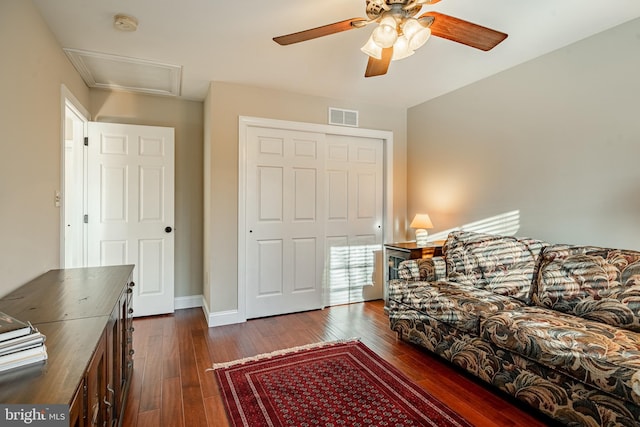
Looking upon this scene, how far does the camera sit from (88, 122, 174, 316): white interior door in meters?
3.43

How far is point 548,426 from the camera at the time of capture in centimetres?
182

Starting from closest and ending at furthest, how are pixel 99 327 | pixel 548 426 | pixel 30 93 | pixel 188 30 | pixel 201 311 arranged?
pixel 99 327 → pixel 548 426 → pixel 30 93 → pixel 188 30 → pixel 201 311

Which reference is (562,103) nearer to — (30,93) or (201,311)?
(30,93)

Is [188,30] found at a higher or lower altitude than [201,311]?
higher

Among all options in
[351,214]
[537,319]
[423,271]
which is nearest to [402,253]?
[423,271]

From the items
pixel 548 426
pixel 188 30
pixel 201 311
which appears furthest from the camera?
pixel 201 311

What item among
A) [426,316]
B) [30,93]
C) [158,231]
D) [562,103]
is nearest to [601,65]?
[562,103]

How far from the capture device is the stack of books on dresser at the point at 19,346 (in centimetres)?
95

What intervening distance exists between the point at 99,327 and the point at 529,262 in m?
2.75

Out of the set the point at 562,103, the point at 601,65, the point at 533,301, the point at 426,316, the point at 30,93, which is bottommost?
the point at 426,316

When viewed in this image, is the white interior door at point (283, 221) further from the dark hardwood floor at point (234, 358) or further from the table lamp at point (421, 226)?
the table lamp at point (421, 226)

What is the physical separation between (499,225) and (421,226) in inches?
29.2

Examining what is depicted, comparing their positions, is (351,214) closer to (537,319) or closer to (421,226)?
(421,226)

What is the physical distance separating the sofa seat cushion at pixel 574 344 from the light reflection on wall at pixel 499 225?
41.6 inches
